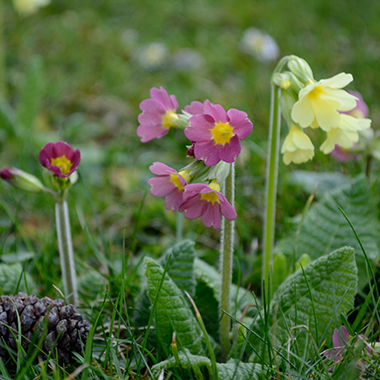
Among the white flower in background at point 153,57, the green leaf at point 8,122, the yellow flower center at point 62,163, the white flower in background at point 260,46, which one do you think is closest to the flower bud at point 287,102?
the yellow flower center at point 62,163

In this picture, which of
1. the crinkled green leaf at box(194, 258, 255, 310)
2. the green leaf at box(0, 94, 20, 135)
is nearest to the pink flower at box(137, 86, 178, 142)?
the crinkled green leaf at box(194, 258, 255, 310)

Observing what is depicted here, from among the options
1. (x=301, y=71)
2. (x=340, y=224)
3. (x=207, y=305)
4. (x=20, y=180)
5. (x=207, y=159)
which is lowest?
(x=207, y=305)

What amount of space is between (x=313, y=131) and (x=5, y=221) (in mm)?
2087

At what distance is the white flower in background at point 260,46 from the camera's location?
4.47 m

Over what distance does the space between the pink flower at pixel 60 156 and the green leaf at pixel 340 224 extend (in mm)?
953

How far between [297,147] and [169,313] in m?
0.66

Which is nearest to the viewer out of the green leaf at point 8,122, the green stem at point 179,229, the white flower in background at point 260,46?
the green stem at point 179,229

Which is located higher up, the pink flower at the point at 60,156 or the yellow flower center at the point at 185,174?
the yellow flower center at the point at 185,174

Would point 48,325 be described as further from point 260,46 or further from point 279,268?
point 260,46

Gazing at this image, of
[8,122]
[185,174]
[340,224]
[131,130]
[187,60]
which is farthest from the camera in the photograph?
[187,60]

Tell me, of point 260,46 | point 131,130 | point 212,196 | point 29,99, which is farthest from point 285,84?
point 260,46

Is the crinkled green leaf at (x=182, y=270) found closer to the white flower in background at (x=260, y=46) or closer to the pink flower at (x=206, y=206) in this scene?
the pink flower at (x=206, y=206)

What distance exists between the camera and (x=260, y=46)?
14.9 feet

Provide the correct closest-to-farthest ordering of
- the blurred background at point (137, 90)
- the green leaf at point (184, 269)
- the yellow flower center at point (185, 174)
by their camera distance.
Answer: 1. the yellow flower center at point (185, 174)
2. the green leaf at point (184, 269)
3. the blurred background at point (137, 90)
